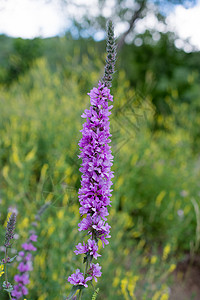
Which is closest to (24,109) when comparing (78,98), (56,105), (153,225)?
(56,105)

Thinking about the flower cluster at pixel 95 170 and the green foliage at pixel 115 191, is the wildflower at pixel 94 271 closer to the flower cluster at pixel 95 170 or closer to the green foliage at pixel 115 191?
the flower cluster at pixel 95 170

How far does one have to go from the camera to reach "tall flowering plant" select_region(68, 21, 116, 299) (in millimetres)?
808

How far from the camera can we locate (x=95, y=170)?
2.70 feet

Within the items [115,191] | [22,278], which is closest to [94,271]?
[22,278]

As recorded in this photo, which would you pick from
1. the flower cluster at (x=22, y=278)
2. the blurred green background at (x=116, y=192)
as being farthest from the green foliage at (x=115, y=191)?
the flower cluster at (x=22, y=278)

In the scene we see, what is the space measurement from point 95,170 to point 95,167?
0.08 ft

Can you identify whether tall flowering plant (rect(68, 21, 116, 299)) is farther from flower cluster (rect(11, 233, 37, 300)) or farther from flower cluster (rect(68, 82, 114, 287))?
flower cluster (rect(11, 233, 37, 300))

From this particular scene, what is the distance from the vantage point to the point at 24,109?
474cm

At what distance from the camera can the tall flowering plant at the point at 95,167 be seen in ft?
2.65

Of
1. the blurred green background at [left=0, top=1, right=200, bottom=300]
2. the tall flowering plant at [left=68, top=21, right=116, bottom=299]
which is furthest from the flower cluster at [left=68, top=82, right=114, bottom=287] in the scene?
the blurred green background at [left=0, top=1, right=200, bottom=300]

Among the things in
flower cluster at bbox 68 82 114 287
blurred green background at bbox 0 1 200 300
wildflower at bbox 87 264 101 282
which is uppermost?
flower cluster at bbox 68 82 114 287

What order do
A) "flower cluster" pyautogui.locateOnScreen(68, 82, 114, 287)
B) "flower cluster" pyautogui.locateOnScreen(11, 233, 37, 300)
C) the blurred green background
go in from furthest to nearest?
the blurred green background < "flower cluster" pyautogui.locateOnScreen(11, 233, 37, 300) < "flower cluster" pyautogui.locateOnScreen(68, 82, 114, 287)

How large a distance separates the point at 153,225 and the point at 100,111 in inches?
112

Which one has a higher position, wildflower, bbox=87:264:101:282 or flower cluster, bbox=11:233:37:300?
wildflower, bbox=87:264:101:282
